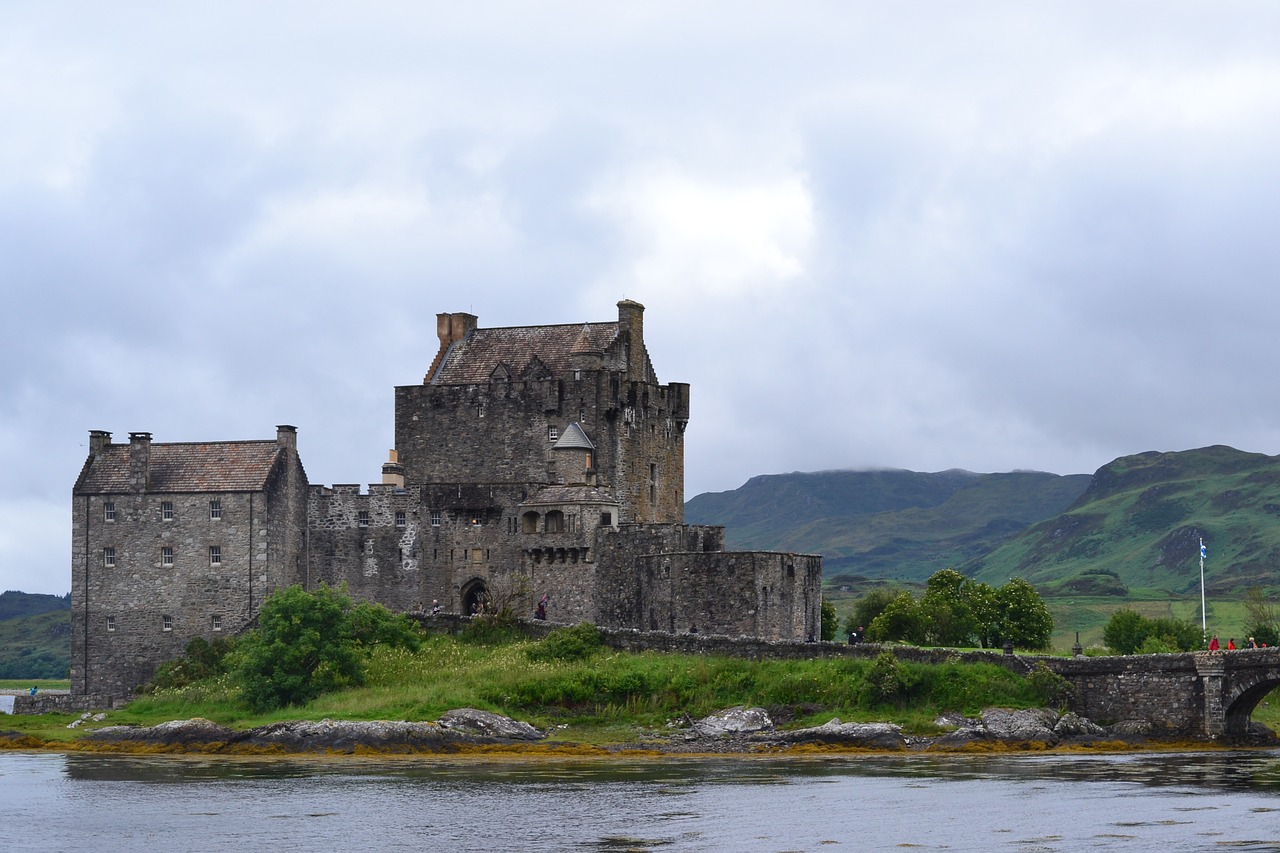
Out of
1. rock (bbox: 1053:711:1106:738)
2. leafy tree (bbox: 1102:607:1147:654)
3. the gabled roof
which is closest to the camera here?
rock (bbox: 1053:711:1106:738)

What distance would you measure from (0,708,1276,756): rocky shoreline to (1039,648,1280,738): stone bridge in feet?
2.20

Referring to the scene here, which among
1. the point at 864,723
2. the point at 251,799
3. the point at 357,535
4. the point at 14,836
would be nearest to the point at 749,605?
the point at 864,723

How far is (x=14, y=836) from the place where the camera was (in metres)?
48.3

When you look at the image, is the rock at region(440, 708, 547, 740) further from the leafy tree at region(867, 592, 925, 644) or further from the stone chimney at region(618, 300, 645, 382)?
the leafy tree at region(867, 592, 925, 644)

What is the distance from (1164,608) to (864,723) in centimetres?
14218

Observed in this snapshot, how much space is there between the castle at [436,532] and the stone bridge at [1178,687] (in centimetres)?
1333

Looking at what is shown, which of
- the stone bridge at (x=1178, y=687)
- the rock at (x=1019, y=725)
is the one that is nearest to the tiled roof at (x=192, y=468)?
the rock at (x=1019, y=725)

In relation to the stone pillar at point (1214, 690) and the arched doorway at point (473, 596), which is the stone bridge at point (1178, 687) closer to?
the stone pillar at point (1214, 690)

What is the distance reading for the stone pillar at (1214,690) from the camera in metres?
63.1

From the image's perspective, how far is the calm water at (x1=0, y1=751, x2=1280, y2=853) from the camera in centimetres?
4541

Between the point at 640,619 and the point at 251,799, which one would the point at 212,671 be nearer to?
the point at 640,619

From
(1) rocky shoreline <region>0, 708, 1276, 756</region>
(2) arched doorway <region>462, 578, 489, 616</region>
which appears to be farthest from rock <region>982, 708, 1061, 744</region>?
(2) arched doorway <region>462, 578, 489, 616</region>

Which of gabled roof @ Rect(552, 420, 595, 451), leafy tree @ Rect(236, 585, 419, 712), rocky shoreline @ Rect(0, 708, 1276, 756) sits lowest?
rocky shoreline @ Rect(0, 708, 1276, 756)

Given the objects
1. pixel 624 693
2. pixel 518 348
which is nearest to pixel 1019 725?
pixel 624 693
